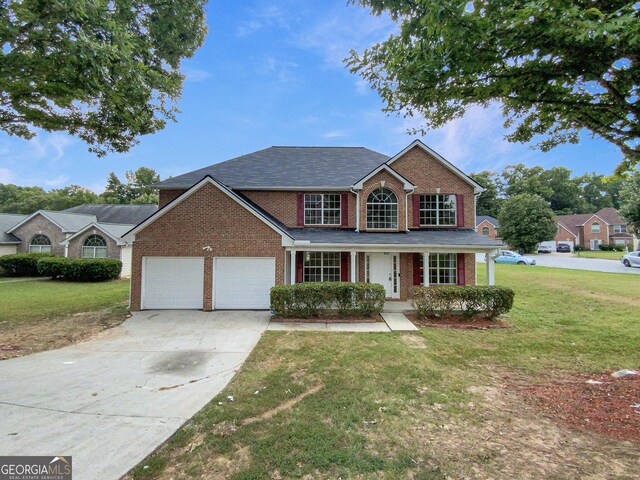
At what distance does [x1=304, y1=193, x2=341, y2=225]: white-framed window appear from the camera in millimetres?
13781

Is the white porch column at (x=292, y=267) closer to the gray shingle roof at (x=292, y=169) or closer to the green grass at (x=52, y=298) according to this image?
the gray shingle roof at (x=292, y=169)

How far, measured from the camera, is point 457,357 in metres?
6.72

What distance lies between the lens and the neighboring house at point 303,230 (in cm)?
1105

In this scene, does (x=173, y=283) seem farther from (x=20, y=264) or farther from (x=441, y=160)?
(x=20, y=264)

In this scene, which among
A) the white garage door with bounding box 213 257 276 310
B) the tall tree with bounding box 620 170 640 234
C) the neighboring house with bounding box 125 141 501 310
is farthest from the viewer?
the tall tree with bounding box 620 170 640 234

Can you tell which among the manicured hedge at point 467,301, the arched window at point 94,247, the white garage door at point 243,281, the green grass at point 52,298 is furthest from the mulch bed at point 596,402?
the arched window at point 94,247

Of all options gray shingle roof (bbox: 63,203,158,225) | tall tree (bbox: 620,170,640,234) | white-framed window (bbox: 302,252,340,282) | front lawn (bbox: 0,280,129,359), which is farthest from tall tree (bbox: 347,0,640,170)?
tall tree (bbox: 620,170,640,234)

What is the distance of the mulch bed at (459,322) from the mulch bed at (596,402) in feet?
11.7

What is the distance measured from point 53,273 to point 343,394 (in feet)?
78.7

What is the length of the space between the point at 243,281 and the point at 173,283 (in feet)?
8.90

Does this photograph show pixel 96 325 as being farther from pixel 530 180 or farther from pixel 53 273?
pixel 530 180

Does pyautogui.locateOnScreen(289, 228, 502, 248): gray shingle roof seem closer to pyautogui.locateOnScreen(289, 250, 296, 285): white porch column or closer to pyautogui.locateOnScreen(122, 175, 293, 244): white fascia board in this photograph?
pyautogui.locateOnScreen(289, 250, 296, 285): white porch column

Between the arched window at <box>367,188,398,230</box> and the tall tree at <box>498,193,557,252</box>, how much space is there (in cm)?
3537

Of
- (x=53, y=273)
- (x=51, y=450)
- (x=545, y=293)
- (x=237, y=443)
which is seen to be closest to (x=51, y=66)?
(x=51, y=450)
